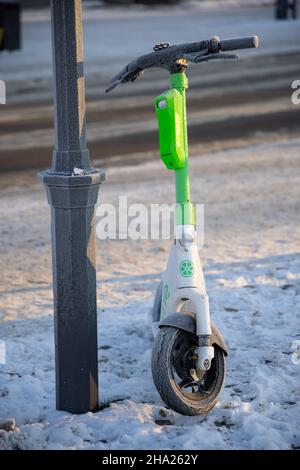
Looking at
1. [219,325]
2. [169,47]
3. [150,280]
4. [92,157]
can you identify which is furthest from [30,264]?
[92,157]

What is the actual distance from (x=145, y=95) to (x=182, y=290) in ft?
37.5

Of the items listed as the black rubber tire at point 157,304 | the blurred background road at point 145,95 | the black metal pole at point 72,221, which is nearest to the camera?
the black metal pole at point 72,221

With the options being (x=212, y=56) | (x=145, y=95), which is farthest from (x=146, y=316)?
(x=145, y=95)

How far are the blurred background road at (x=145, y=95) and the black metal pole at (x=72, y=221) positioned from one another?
6308 millimetres

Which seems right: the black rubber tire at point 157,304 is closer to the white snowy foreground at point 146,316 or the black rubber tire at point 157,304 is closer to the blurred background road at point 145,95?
the white snowy foreground at point 146,316

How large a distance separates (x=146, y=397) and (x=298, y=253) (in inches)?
114

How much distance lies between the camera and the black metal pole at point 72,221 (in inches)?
174

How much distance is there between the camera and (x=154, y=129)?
42.4 feet

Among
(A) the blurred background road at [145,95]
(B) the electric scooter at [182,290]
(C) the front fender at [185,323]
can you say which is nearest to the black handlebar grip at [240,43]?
(B) the electric scooter at [182,290]

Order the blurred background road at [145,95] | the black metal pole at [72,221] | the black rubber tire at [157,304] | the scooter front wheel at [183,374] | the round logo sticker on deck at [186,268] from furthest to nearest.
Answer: the blurred background road at [145,95] < the black rubber tire at [157,304] < the round logo sticker on deck at [186,268] < the scooter front wheel at [183,374] < the black metal pole at [72,221]

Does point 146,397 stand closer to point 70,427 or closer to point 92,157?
point 70,427

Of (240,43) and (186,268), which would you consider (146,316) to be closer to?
(186,268)

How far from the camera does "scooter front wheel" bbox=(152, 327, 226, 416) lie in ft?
15.0

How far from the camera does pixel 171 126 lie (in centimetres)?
449
